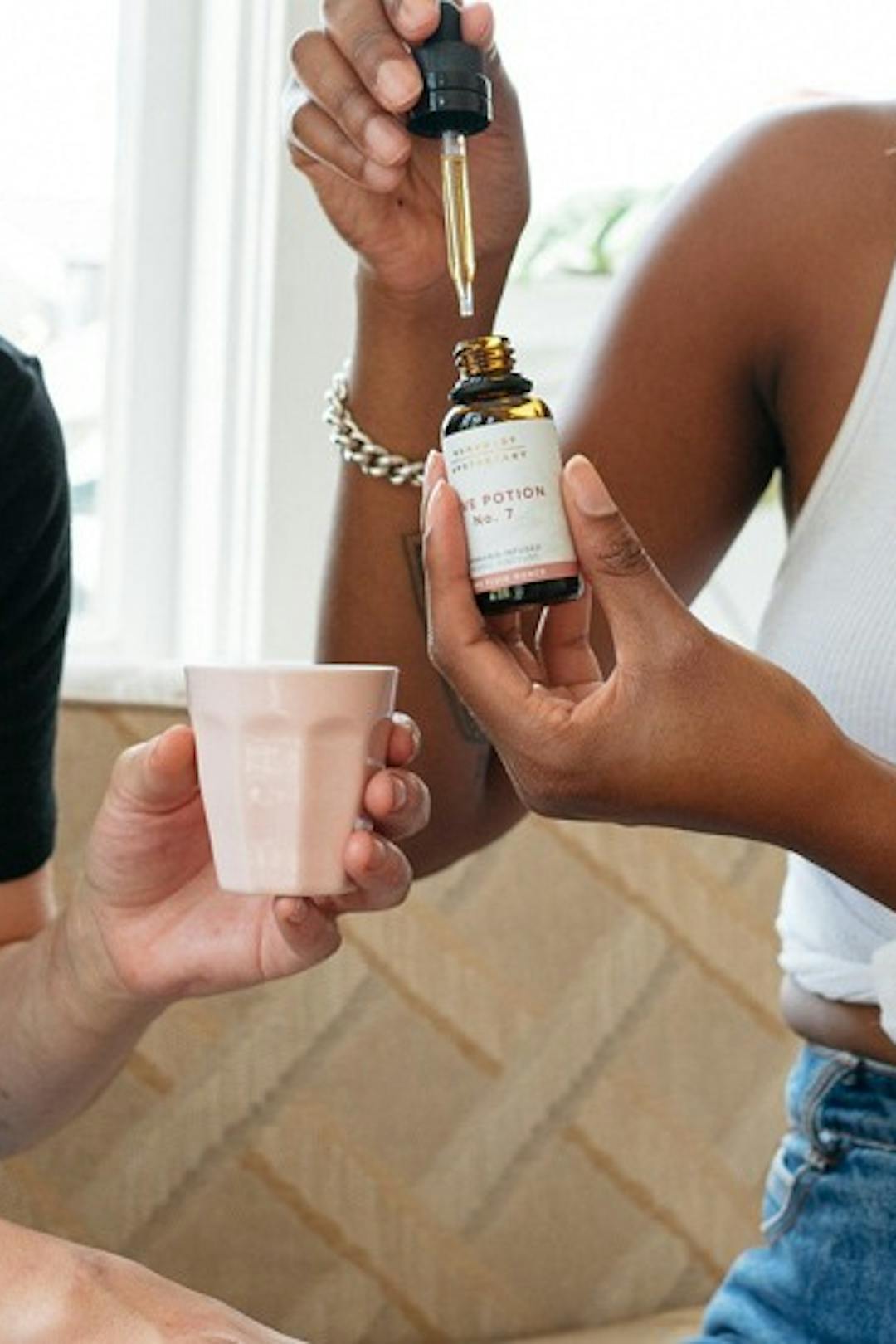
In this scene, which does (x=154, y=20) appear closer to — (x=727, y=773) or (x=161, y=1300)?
(x=727, y=773)

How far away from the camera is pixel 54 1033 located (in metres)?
1.20

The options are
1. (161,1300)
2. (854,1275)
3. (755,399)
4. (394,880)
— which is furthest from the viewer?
(755,399)

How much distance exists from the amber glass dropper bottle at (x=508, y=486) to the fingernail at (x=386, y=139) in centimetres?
19

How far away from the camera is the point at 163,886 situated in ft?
3.68

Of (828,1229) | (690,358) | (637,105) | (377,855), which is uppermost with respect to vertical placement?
(637,105)

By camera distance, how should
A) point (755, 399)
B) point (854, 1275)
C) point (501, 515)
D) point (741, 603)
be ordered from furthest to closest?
point (741, 603), point (755, 399), point (854, 1275), point (501, 515)

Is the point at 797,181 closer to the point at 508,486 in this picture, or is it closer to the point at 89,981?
the point at 508,486

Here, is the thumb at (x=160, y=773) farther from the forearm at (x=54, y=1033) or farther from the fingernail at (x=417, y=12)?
the fingernail at (x=417, y=12)

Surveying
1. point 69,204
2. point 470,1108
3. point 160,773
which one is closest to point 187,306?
point 69,204

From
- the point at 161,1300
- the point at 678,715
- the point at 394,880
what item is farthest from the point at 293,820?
the point at 161,1300

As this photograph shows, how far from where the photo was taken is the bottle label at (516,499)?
91cm

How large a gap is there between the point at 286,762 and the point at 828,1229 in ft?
1.40

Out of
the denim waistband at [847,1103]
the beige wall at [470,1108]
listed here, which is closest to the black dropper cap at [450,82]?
the denim waistband at [847,1103]

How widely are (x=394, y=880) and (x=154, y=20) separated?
4.84 feet
